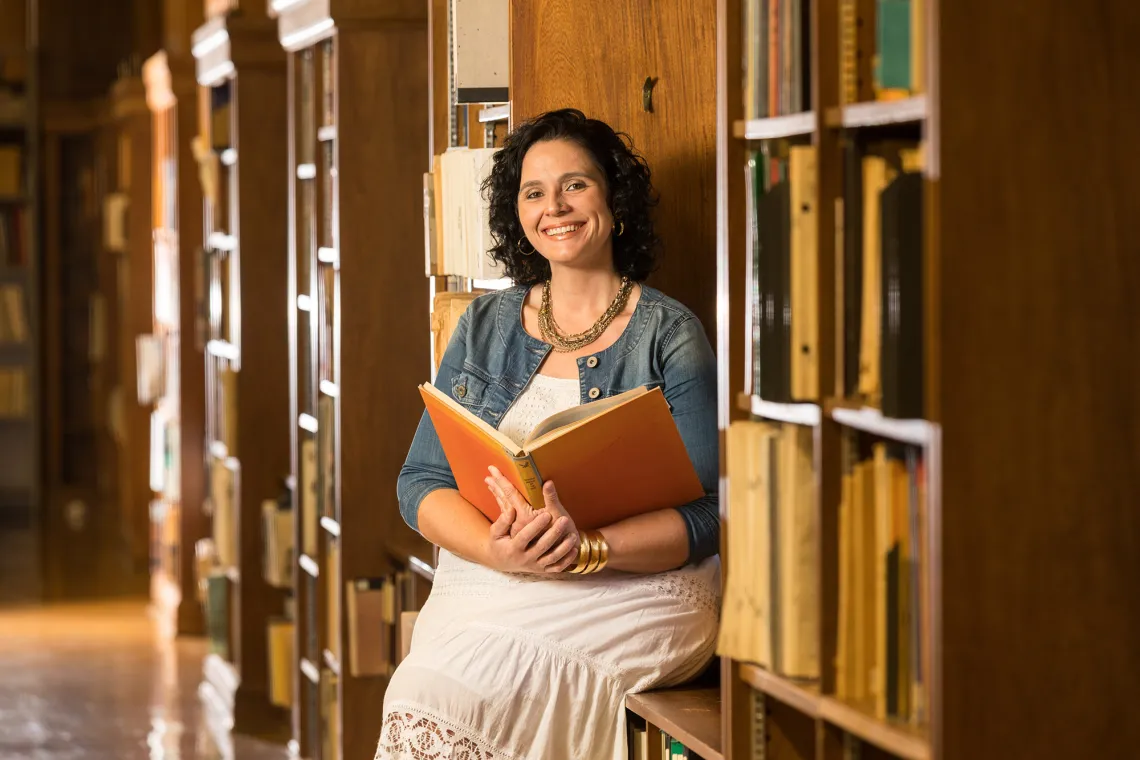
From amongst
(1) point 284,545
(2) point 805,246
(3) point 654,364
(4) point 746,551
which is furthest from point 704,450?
(1) point 284,545

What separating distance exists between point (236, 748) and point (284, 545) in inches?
24.9

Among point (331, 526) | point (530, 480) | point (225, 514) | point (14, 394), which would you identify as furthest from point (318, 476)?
point (14, 394)

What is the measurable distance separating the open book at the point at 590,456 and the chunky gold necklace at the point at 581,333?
0.98 feet

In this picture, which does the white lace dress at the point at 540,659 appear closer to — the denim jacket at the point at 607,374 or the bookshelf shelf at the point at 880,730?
the denim jacket at the point at 607,374

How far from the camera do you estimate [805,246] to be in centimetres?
195

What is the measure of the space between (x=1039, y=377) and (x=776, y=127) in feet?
A: 1.81

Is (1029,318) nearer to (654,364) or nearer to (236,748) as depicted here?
(654,364)

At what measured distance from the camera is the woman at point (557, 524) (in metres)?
2.51

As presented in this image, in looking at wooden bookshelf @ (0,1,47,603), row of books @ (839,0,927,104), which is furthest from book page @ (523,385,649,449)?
wooden bookshelf @ (0,1,47,603)

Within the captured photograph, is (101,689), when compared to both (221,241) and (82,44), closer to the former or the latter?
(221,241)

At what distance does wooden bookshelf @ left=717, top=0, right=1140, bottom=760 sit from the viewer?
169 centimetres

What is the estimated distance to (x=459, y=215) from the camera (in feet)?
10.7

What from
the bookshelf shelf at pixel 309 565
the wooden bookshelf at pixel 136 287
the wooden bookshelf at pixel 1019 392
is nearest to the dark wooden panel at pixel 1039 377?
the wooden bookshelf at pixel 1019 392

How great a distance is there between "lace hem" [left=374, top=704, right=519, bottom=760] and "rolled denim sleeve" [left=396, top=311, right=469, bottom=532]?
42cm
